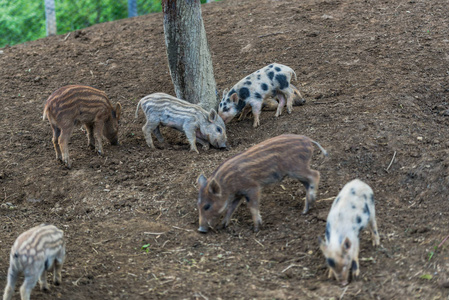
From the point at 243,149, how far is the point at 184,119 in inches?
39.3

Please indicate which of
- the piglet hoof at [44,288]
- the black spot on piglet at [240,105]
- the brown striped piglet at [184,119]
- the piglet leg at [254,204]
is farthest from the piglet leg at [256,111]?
the piglet hoof at [44,288]

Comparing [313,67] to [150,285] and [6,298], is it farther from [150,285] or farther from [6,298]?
[6,298]

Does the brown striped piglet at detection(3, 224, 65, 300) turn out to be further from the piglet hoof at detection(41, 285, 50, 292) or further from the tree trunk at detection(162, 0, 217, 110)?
the tree trunk at detection(162, 0, 217, 110)

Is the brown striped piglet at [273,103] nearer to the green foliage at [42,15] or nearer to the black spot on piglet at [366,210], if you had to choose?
the black spot on piglet at [366,210]

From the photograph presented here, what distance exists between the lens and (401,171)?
6.27 m

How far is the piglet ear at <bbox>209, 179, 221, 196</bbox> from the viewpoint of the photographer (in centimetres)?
568

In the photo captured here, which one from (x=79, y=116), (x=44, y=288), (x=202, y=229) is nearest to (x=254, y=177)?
(x=202, y=229)

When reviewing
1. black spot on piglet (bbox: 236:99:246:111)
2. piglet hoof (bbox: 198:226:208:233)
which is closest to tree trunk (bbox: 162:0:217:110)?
black spot on piglet (bbox: 236:99:246:111)

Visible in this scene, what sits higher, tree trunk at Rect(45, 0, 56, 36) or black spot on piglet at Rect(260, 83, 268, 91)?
tree trunk at Rect(45, 0, 56, 36)

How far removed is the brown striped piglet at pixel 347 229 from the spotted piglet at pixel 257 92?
3258mm

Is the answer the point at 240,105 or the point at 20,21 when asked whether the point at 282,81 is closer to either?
the point at 240,105

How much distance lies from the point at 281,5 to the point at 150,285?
26.1 ft

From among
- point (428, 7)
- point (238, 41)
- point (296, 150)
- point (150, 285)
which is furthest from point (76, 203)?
point (428, 7)

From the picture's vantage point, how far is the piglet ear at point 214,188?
568 cm
